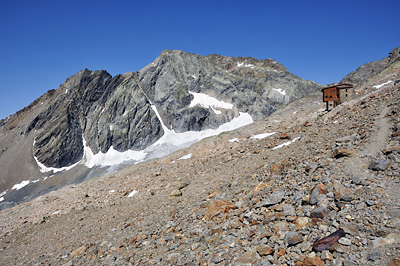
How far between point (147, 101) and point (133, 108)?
10184mm

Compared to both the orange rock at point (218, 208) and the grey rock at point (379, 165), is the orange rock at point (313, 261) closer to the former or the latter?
the orange rock at point (218, 208)

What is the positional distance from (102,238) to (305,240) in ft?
38.1

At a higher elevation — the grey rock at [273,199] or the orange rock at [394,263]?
the grey rock at [273,199]

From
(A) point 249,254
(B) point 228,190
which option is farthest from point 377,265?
(B) point 228,190

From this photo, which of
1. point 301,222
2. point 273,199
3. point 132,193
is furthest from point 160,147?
point 301,222

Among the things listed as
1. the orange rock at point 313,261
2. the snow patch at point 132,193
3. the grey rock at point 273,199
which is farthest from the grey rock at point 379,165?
the snow patch at point 132,193

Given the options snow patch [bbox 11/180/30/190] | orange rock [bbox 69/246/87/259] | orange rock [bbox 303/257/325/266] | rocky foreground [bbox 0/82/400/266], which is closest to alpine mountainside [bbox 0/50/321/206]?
snow patch [bbox 11/180/30/190]

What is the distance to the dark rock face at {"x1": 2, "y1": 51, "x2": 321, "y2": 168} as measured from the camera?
128250 millimetres

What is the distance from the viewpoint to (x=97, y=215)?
18.7 meters

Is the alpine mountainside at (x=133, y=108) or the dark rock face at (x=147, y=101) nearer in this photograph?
the alpine mountainside at (x=133, y=108)

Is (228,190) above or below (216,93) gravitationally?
below

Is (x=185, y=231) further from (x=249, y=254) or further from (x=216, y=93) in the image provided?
(x=216, y=93)

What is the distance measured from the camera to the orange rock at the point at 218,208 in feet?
34.1

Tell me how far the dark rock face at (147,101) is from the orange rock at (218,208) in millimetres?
121829
